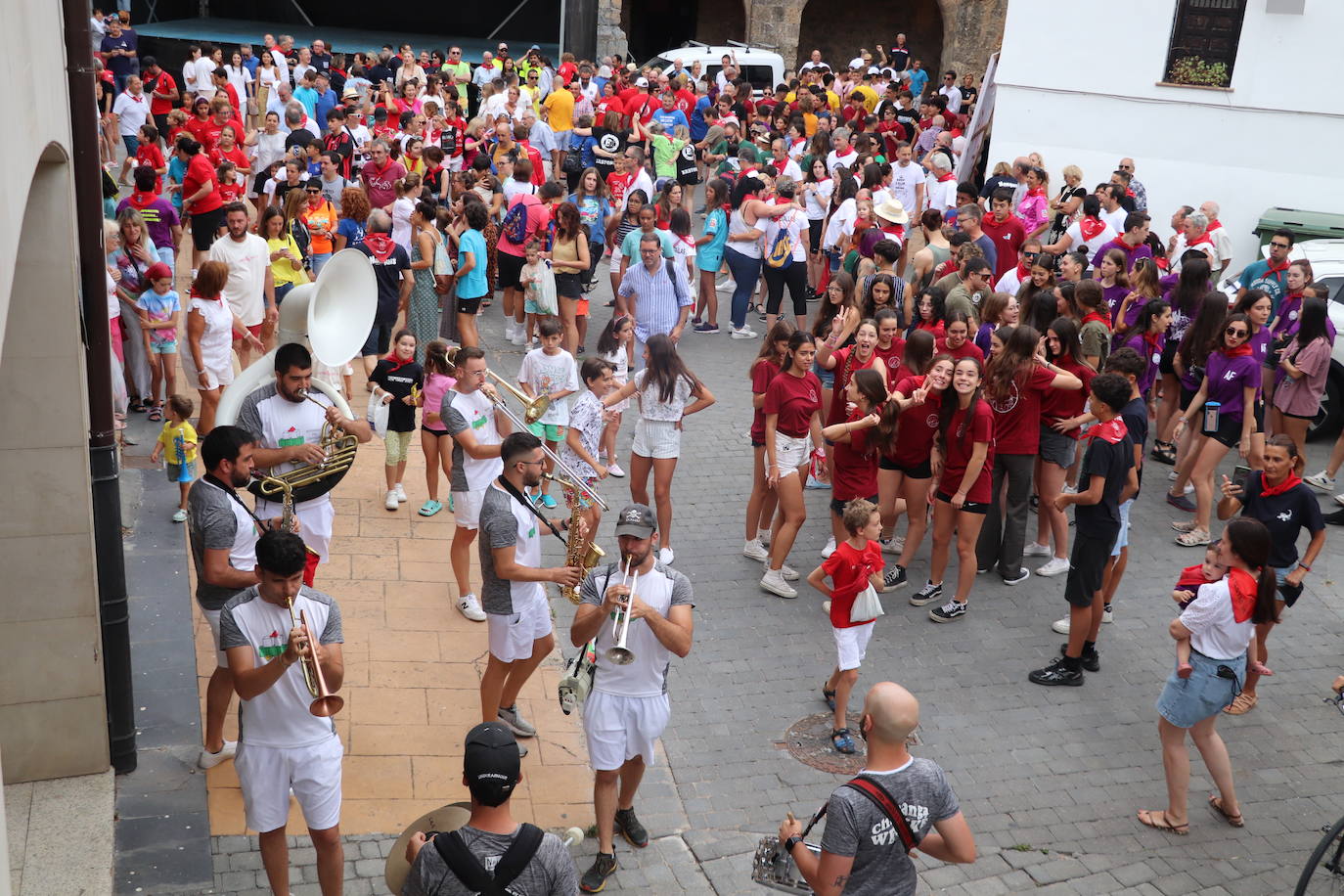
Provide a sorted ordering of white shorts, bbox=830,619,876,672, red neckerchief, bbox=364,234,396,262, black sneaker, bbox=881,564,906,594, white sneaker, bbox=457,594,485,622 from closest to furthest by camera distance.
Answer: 1. white shorts, bbox=830,619,876,672
2. white sneaker, bbox=457,594,485,622
3. black sneaker, bbox=881,564,906,594
4. red neckerchief, bbox=364,234,396,262

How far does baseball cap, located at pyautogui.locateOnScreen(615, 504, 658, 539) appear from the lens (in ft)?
18.0

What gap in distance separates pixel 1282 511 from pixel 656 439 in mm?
3893

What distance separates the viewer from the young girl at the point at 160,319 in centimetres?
994

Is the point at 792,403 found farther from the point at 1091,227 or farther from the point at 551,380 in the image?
the point at 1091,227

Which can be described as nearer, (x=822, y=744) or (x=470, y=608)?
(x=822, y=744)

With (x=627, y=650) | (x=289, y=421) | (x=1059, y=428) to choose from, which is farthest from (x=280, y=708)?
(x=1059, y=428)

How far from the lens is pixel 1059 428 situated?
8867mm

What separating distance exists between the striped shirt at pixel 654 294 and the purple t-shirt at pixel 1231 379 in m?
4.47

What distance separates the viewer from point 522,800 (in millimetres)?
6418

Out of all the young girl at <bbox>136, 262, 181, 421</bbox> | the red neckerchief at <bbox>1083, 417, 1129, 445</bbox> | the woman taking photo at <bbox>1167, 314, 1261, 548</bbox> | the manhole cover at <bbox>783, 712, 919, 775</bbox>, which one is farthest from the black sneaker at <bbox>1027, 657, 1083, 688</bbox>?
the young girl at <bbox>136, 262, 181, 421</bbox>

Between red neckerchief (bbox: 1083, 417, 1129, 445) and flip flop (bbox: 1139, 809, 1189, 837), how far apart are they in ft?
7.28

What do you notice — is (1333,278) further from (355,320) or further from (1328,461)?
(355,320)

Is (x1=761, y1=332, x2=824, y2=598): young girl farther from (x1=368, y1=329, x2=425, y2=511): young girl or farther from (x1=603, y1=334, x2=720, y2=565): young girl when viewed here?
(x1=368, y1=329, x2=425, y2=511): young girl

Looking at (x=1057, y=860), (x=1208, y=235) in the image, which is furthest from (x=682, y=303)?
(x=1057, y=860)
